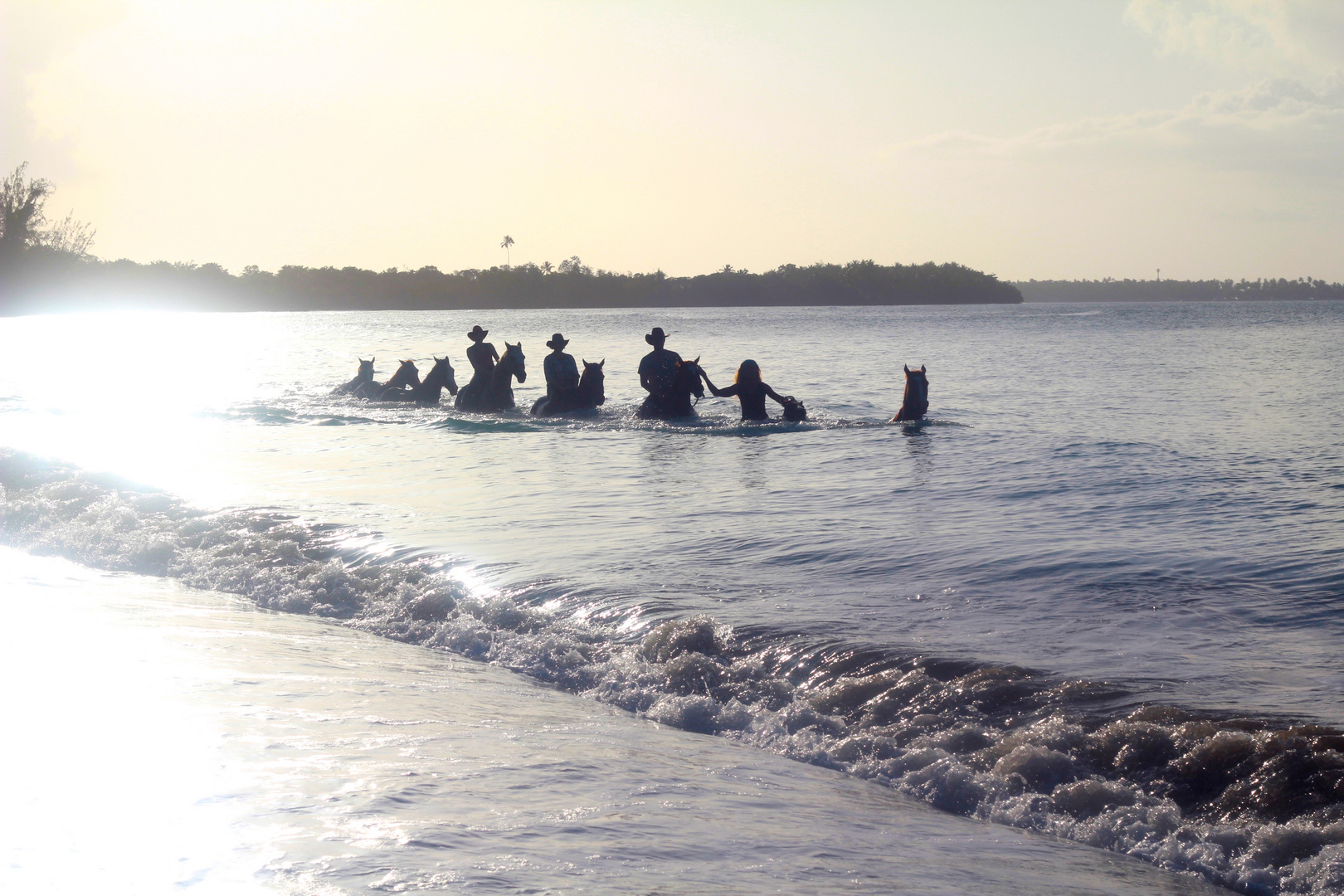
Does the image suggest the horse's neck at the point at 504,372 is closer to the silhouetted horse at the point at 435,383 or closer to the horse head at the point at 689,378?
the silhouetted horse at the point at 435,383

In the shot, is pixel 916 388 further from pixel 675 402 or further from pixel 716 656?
pixel 716 656

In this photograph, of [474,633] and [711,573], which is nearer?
[474,633]

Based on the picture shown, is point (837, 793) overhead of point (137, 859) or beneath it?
beneath

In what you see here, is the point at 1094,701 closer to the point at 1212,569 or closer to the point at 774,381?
the point at 1212,569

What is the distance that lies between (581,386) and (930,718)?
55.5 ft

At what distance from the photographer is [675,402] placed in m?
19.9

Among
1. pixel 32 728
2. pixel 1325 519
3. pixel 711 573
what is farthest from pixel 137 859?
pixel 1325 519

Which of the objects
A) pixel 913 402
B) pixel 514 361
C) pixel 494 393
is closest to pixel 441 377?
pixel 494 393

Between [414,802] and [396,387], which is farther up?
[396,387]

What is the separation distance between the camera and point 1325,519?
34.4ft

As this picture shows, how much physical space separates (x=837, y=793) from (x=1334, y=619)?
4379mm

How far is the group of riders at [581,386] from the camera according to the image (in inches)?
758

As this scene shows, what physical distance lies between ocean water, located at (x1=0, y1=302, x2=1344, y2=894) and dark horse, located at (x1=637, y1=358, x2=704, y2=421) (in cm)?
286

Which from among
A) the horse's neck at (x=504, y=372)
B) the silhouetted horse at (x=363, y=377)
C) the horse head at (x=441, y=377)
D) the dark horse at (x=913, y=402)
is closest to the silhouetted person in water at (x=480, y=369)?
the horse's neck at (x=504, y=372)
